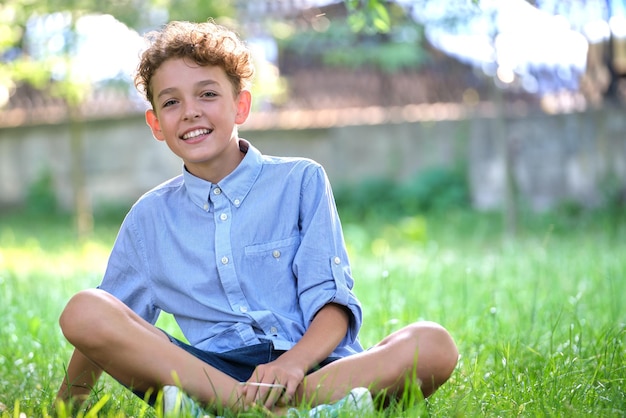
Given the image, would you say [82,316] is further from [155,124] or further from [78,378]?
[155,124]

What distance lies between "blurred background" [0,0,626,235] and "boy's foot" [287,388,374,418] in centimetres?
494

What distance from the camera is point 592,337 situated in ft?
11.9

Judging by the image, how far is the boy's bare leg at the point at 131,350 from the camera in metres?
2.53

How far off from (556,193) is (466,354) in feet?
20.2

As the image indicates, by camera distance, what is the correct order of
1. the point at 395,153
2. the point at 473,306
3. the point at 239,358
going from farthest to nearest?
the point at 395,153
the point at 473,306
the point at 239,358

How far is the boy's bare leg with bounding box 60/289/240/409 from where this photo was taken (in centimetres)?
253

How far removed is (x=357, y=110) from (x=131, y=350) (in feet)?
29.7

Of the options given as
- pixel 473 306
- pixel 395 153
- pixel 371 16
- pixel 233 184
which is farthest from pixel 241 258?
pixel 395 153

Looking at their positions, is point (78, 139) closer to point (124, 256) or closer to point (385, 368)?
point (124, 256)

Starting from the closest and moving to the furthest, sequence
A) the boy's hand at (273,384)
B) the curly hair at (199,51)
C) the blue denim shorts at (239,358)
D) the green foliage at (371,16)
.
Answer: the boy's hand at (273,384)
the blue denim shorts at (239,358)
the curly hair at (199,51)
the green foliage at (371,16)

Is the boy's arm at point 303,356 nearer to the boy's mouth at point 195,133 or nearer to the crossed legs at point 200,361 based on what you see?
the crossed legs at point 200,361

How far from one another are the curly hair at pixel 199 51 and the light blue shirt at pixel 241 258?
0.94 ft

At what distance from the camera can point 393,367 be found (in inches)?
102

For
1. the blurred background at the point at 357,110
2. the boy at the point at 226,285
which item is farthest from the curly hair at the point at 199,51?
the blurred background at the point at 357,110
